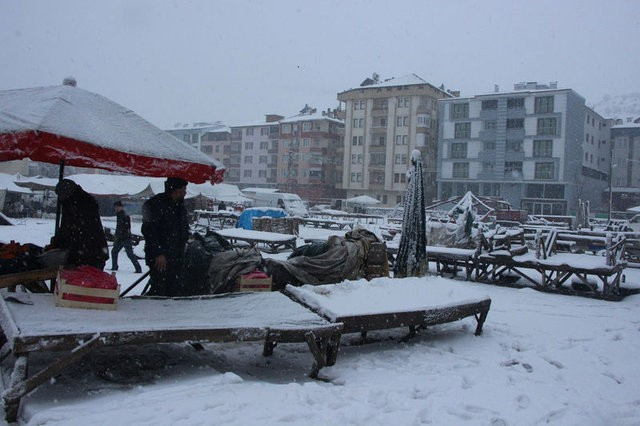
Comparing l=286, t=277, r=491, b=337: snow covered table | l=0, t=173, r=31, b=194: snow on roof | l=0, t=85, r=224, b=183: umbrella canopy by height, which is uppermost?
l=0, t=85, r=224, b=183: umbrella canopy

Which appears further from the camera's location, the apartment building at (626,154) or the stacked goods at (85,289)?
the apartment building at (626,154)

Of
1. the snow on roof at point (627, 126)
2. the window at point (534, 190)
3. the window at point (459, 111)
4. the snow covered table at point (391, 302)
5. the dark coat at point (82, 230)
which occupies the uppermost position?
the snow on roof at point (627, 126)

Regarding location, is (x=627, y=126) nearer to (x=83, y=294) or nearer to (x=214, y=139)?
(x=214, y=139)

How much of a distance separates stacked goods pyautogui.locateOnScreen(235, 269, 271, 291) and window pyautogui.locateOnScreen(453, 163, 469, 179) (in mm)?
54548

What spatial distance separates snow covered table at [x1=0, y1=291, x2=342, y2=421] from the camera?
12.4 ft

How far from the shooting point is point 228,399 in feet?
13.4

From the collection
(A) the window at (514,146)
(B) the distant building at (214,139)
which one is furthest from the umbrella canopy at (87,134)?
(B) the distant building at (214,139)

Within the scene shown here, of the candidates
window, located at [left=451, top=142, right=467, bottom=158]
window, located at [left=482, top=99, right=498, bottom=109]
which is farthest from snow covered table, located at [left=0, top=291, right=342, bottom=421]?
window, located at [left=482, top=99, right=498, bottom=109]

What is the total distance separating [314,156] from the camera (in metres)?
72.2

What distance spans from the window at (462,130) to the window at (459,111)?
1012 mm

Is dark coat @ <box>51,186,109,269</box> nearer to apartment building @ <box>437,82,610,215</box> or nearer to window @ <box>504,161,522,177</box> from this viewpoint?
apartment building @ <box>437,82,610,215</box>

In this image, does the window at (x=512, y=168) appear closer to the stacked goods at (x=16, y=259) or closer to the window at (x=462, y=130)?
the window at (x=462, y=130)

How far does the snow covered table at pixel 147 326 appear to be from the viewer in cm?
377

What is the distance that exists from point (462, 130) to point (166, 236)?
185ft
